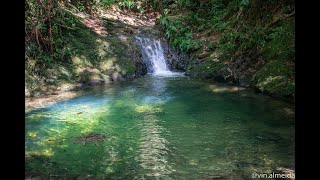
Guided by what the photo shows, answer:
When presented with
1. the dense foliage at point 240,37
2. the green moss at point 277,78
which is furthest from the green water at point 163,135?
the dense foliage at point 240,37

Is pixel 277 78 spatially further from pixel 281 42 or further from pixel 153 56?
pixel 153 56

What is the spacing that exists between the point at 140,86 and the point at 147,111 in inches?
109

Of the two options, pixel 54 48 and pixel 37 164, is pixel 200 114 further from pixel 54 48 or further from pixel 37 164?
pixel 54 48

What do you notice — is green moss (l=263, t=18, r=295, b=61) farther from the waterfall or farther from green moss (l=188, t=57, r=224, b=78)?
the waterfall

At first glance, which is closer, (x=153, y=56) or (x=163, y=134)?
(x=163, y=134)

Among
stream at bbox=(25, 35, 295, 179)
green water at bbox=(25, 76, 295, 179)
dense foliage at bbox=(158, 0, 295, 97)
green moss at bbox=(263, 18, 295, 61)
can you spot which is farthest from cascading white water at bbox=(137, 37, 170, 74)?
green moss at bbox=(263, 18, 295, 61)

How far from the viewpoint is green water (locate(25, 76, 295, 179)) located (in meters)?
5.04

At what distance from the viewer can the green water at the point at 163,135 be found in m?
5.04

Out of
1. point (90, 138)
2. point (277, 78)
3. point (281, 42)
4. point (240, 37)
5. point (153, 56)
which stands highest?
point (240, 37)

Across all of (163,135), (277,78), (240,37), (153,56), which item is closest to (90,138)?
(163,135)

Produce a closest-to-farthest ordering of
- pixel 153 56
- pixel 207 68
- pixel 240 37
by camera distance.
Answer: pixel 240 37 < pixel 207 68 < pixel 153 56

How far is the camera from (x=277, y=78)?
30.0ft

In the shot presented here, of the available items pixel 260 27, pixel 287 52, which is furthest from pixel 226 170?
pixel 260 27

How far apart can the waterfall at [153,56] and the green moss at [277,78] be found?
4.40 meters
